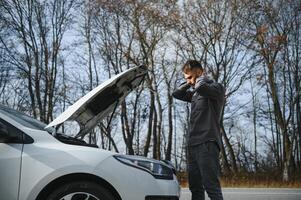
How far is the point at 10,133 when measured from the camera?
12.2 feet

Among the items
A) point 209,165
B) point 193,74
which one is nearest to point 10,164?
point 209,165

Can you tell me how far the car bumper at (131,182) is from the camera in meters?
3.64

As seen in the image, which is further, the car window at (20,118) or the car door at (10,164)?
the car window at (20,118)

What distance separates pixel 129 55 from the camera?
24500 millimetres

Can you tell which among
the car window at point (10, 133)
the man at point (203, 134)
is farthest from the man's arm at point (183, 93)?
the car window at point (10, 133)

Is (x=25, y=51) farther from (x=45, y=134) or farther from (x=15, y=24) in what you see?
(x=45, y=134)

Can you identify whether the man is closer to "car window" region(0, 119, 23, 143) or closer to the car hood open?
the car hood open

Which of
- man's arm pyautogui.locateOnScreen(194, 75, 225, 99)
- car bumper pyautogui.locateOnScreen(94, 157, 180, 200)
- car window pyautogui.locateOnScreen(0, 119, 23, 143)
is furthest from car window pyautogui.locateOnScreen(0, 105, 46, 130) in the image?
man's arm pyautogui.locateOnScreen(194, 75, 225, 99)

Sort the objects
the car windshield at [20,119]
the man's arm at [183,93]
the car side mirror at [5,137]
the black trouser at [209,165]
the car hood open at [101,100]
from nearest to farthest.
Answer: the car side mirror at [5,137] < the car windshield at [20,119] < the car hood open at [101,100] < the black trouser at [209,165] < the man's arm at [183,93]

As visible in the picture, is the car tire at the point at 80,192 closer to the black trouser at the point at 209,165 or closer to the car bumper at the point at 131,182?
the car bumper at the point at 131,182

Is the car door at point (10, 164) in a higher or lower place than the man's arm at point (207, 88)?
lower

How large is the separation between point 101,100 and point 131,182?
1550mm

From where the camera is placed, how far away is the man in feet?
14.8

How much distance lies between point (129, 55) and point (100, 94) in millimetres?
19918
